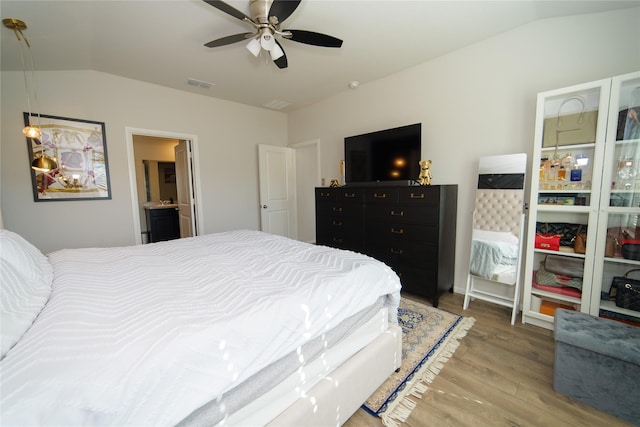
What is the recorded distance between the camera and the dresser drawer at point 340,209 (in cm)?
313

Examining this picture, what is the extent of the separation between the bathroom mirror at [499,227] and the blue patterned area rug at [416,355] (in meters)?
0.48

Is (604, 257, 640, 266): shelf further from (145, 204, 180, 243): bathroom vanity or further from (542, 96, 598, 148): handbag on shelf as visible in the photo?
(145, 204, 180, 243): bathroom vanity

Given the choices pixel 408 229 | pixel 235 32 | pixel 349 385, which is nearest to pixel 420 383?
pixel 349 385

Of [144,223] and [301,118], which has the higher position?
[301,118]

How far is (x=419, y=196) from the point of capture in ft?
8.41

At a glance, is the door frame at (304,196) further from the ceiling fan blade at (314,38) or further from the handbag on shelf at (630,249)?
the handbag on shelf at (630,249)

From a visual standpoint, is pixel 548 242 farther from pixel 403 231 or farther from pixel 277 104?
pixel 277 104

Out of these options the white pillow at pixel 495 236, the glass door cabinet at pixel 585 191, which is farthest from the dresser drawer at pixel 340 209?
the glass door cabinet at pixel 585 191

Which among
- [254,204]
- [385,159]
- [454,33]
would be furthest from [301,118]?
[454,33]

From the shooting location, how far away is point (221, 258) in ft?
5.64

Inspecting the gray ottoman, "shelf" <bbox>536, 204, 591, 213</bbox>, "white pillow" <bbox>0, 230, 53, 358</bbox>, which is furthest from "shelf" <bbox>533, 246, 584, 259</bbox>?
"white pillow" <bbox>0, 230, 53, 358</bbox>

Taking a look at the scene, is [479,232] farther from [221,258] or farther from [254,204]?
[254,204]

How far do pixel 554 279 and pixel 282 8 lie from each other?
303 cm

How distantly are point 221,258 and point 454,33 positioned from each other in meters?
2.89
